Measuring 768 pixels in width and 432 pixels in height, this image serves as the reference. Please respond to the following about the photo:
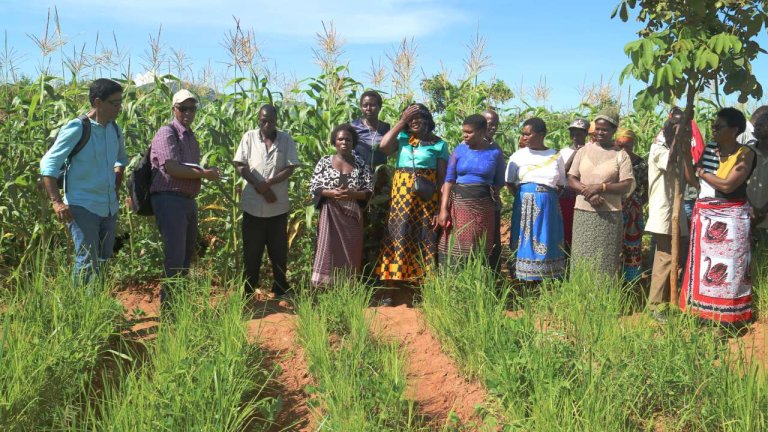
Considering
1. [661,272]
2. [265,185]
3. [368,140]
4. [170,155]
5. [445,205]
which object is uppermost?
[368,140]

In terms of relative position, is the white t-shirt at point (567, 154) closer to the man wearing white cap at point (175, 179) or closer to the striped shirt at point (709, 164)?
the striped shirt at point (709, 164)

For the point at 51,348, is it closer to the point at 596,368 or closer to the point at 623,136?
the point at 596,368

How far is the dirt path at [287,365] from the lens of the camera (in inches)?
141

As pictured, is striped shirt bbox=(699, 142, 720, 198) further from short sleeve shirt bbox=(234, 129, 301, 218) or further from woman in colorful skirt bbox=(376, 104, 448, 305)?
short sleeve shirt bbox=(234, 129, 301, 218)

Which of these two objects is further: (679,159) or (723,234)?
(723,234)

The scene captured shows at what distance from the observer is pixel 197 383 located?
3262 mm

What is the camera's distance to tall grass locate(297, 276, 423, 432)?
311 cm

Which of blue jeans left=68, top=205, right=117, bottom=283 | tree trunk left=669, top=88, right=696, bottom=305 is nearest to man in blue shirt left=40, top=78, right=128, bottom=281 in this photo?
blue jeans left=68, top=205, right=117, bottom=283

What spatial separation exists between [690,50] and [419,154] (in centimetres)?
207

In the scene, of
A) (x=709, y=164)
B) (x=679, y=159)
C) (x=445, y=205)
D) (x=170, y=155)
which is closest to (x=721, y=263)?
(x=709, y=164)

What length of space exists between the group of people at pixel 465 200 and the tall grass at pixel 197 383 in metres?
0.91

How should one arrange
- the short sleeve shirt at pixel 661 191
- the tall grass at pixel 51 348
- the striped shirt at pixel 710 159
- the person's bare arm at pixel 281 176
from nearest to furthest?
the tall grass at pixel 51 348 → the striped shirt at pixel 710 159 → the short sleeve shirt at pixel 661 191 → the person's bare arm at pixel 281 176

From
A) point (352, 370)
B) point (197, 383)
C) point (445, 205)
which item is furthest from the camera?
point (445, 205)

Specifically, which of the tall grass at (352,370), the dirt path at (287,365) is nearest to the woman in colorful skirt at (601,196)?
the tall grass at (352,370)
